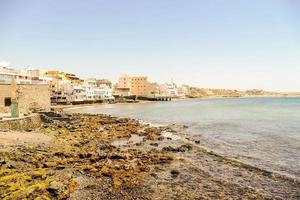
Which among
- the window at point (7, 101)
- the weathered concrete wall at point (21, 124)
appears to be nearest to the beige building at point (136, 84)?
the window at point (7, 101)

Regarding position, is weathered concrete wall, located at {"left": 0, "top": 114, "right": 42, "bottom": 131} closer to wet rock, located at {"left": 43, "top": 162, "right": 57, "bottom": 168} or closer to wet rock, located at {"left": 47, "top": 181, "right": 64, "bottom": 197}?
wet rock, located at {"left": 43, "top": 162, "right": 57, "bottom": 168}

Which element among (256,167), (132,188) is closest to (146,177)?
(132,188)

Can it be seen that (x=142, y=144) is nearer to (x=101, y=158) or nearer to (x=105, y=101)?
(x=101, y=158)

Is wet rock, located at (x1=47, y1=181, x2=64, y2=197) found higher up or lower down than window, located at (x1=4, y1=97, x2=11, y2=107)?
lower down

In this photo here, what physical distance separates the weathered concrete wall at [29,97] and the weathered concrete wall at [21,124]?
6273 millimetres

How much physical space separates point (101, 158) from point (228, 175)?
775cm

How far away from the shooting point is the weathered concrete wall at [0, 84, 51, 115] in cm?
3625

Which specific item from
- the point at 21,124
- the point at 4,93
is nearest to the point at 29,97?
the point at 4,93

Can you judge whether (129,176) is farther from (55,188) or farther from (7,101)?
(7,101)

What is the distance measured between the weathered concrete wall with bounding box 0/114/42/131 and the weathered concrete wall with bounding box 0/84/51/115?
247 inches

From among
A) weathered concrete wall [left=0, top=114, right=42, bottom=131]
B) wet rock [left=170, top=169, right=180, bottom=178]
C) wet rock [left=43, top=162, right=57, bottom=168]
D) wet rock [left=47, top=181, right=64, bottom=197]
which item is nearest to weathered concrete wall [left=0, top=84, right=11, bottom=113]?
weathered concrete wall [left=0, top=114, right=42, bottom=131]

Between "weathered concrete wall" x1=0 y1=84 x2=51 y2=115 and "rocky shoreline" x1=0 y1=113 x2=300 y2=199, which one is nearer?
"rocky shoreline" x1=0 y1=113 x2=300 y2=199

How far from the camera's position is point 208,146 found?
79.2 feet

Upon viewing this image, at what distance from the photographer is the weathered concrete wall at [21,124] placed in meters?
27.4
